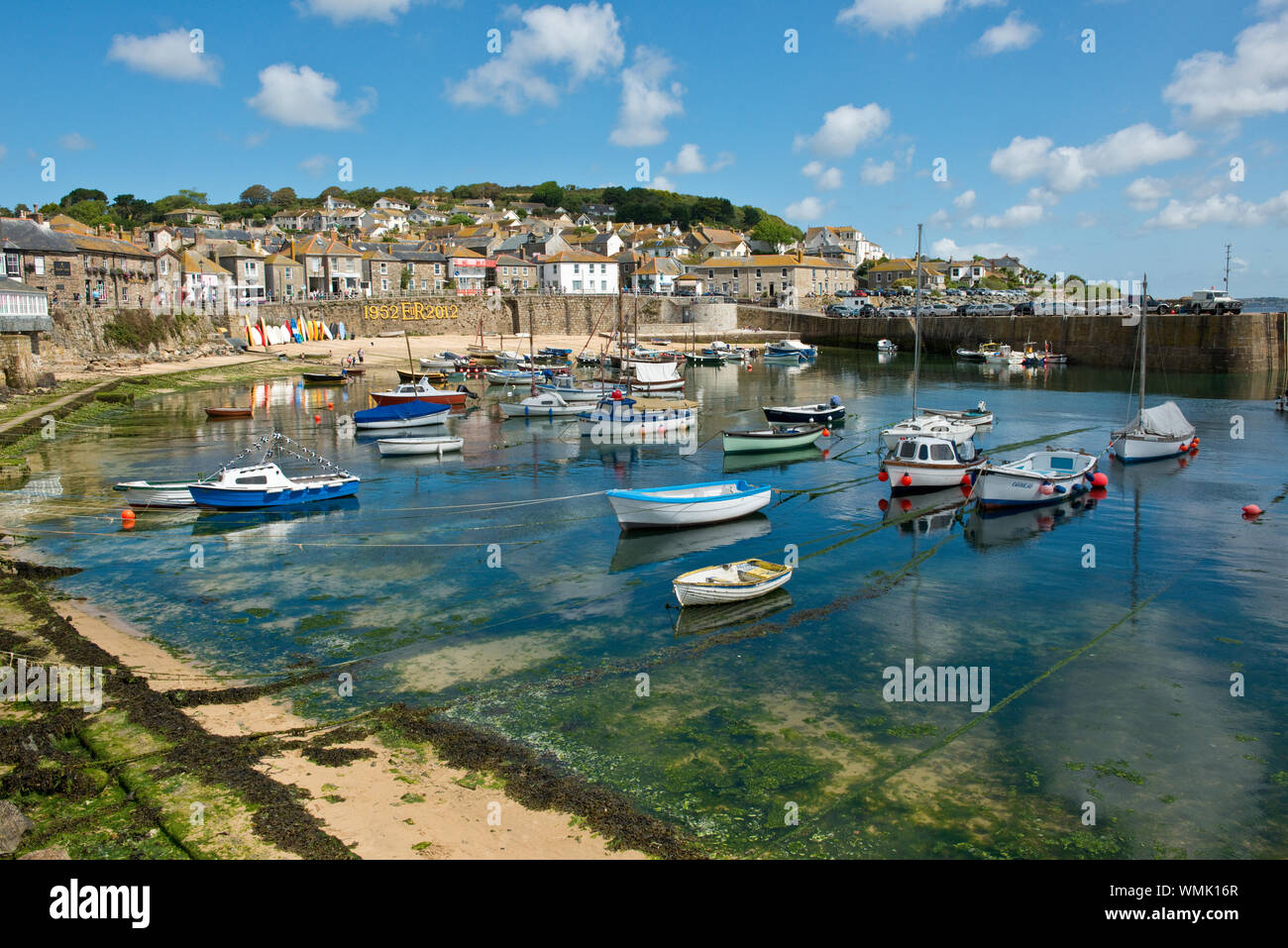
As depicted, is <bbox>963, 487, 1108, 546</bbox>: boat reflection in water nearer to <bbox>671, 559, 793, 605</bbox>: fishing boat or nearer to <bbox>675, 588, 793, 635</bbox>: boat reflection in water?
<bbox>671, 559, 793, 605</bbox>: fishing boat

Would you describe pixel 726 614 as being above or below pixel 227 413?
below

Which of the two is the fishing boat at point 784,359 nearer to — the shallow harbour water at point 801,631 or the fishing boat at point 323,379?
the fishing boat at point 323,379

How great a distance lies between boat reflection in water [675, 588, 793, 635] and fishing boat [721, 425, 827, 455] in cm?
1800

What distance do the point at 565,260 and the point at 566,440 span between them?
7898 centimetres

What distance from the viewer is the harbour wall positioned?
72188 millimetres

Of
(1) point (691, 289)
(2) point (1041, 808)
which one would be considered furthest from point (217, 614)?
(1) point (691, 289)

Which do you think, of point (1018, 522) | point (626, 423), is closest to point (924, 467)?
point (1018, 522)

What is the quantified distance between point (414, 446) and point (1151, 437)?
100 ft

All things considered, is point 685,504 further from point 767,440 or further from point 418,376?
point 418,376

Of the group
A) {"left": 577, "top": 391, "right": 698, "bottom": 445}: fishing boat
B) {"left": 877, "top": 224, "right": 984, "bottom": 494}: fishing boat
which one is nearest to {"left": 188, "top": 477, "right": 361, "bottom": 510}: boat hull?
{"left": 577, "top": 391, "right": 698, "bottom": 445}: fishing boat

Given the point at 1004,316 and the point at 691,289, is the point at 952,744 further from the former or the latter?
the point at 691,289

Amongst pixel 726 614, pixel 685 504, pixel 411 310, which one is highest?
pixel 411 310

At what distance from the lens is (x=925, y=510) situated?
29.9 metres
